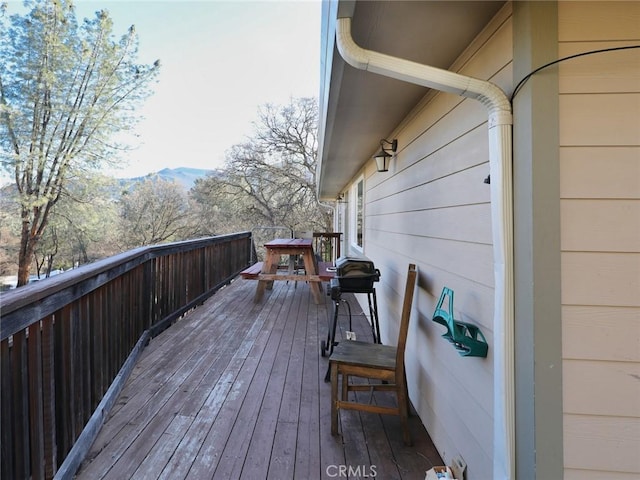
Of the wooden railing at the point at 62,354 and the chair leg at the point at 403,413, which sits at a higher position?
the wooden railing at the point at 62,354

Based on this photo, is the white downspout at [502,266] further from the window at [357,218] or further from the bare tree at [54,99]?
the bare tree at [54,99]

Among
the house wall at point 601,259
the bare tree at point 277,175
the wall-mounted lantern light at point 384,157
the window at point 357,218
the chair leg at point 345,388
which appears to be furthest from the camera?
the bare tree at point 277,175

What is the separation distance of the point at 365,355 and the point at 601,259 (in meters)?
1.30

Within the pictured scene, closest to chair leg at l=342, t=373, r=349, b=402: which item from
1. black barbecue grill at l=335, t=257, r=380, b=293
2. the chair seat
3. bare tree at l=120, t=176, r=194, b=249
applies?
the chair seat

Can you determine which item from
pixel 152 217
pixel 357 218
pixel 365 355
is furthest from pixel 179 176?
pixel 365 355

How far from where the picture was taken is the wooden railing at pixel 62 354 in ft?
3.67

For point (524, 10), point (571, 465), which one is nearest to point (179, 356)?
point (571, 465)

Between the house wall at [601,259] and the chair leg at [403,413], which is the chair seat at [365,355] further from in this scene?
the house wall at [601,259]

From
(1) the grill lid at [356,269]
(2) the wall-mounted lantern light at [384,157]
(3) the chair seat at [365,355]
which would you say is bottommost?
(3) the chair seat at [365,355]

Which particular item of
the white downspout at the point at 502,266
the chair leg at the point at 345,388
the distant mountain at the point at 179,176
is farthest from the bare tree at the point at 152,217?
the white downspout at the point at 502,266

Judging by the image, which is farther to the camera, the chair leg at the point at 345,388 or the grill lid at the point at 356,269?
the grill lid at the point at 356,269

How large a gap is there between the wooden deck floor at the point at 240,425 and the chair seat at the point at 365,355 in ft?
1.31

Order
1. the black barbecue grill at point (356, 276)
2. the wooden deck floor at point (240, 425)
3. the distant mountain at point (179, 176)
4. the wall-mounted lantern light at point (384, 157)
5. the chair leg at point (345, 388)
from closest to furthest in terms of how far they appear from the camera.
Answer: the wooden deck floor at point (240, 425) → the chair leg at point (345, 388) → the black barbecue grill at point (356, 276) → the wall-mounted lantern light at point (384, 157) → the distant mountain at point (179, 176)

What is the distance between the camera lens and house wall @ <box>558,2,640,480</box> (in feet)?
3.34
